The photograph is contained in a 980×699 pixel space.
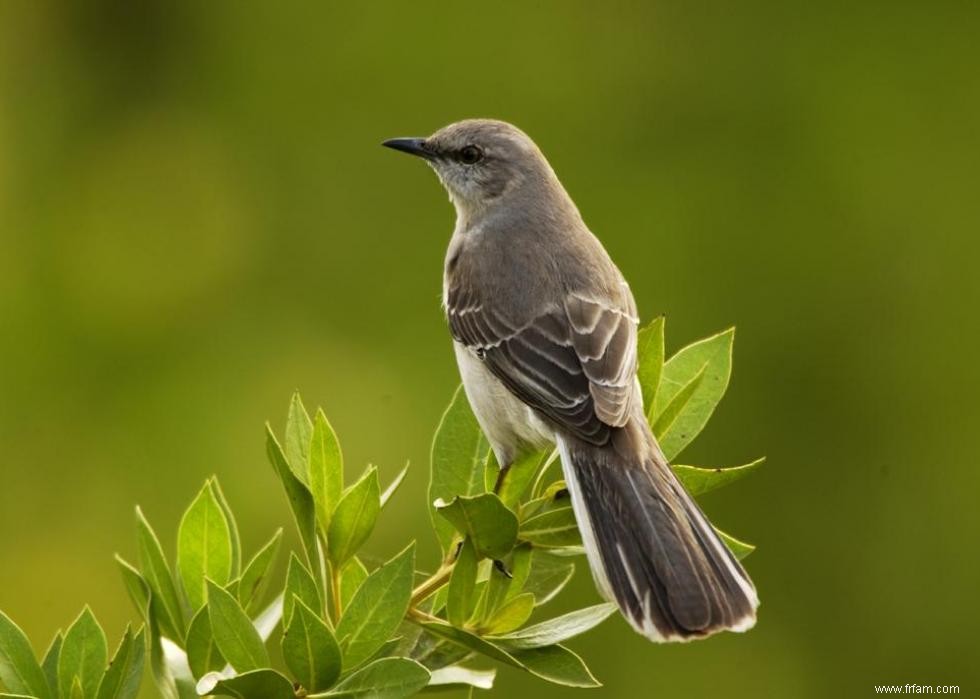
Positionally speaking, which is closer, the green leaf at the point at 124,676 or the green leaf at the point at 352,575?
Result: the green leaf at the point at 124,676

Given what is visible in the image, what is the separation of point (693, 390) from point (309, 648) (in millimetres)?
1274

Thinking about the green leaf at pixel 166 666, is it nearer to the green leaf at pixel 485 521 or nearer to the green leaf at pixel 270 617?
the green leaf at pixel 270 617

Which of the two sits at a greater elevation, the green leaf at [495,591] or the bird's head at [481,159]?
the bird's head at [481,159]

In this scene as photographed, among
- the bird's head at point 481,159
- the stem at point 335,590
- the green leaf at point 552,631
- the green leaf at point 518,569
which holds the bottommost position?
the green leaf at point 552,631

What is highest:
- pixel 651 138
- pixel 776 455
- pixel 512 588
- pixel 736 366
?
pixel 651 138

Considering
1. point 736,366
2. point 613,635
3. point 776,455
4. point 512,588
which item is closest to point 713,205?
point 736,366

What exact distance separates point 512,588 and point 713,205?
361 centimetres

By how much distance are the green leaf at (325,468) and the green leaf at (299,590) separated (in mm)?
358

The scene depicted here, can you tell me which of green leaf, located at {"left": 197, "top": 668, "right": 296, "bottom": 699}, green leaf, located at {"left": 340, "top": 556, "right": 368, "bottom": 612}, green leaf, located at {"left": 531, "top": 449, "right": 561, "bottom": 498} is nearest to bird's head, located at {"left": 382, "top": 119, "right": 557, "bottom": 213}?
green leaf, located at {"left": 531, "top": 449, "right": 561, "bottom": 498}

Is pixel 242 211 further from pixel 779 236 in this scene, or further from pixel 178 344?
pixel 779 236

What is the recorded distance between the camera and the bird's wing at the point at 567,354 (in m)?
4.02

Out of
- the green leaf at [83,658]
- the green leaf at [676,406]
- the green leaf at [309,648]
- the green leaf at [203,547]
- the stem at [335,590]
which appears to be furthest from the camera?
the green leaf at [676,406]

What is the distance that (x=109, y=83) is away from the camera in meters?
6.69

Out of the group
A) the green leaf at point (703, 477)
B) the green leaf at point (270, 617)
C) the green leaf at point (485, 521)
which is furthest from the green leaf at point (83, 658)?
the green leaf at point (703, 477)
